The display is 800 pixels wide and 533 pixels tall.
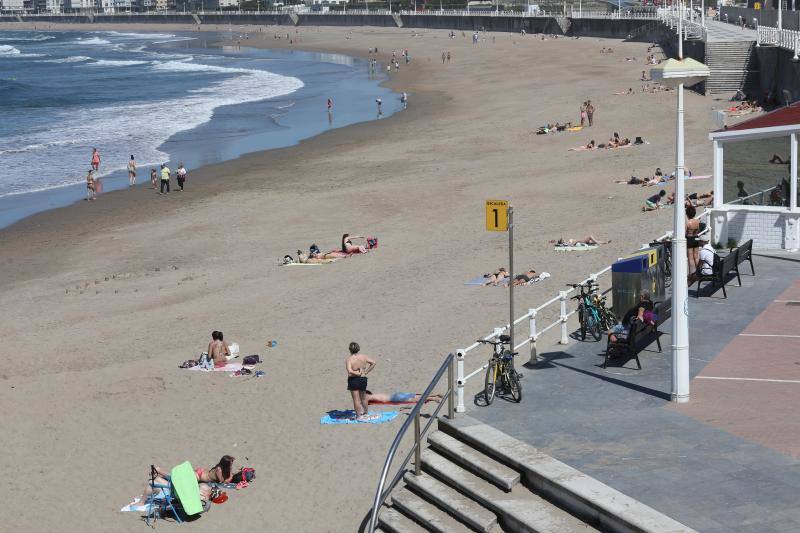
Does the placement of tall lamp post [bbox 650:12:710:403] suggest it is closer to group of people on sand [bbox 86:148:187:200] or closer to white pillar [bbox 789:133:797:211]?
white pillar [bbox 789:133:797:211]

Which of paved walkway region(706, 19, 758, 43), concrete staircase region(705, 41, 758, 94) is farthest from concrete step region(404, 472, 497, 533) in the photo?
paved walkway region(706, 19, 758, 43)

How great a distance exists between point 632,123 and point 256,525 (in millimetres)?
29750

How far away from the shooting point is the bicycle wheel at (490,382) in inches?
448

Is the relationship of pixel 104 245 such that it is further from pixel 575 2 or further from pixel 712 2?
pixel 575 2

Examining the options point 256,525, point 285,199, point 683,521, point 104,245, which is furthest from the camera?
point 285,199

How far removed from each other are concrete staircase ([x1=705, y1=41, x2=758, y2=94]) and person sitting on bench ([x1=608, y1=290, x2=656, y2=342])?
32689mm

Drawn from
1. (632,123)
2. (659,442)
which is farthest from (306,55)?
(659,442)

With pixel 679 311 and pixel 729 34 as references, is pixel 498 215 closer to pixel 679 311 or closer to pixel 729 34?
pixel 679 311

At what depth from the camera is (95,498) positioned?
12.3 m

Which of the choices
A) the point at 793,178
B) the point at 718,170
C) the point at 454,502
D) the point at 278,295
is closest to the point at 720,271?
the point at 793,178

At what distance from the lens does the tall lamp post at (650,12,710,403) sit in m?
10.8

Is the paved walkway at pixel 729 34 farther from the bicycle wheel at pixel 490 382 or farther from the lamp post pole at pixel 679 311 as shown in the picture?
the bicycle wheel at pixel 490 382

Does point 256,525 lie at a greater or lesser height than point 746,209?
lesser

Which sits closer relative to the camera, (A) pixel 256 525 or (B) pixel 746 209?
(A) pixel 256 525
